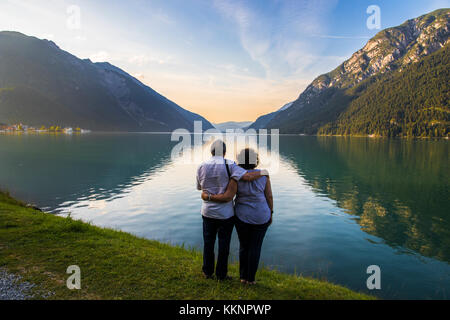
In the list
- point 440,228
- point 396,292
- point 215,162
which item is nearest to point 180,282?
point 215,162

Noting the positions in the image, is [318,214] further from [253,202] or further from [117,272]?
[117,272]

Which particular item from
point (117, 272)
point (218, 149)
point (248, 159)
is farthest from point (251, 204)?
point (117, 272)

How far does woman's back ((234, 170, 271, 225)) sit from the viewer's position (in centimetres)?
592

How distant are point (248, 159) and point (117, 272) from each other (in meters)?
4.71

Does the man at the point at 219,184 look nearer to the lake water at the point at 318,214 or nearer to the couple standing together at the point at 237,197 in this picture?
the couple standing together at the point at 237,197

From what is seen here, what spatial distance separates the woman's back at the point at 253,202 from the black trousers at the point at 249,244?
161 mm

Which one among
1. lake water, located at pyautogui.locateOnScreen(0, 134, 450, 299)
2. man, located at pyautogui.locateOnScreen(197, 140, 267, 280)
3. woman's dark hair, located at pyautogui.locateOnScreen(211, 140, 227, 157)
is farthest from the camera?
lake water, located at pyautogui.locateOnScreen(0, 134, 450, 299)

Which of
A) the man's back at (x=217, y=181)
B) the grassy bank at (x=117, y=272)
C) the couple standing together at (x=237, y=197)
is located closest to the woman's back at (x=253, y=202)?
the couple standing together at (x=237, y=197)

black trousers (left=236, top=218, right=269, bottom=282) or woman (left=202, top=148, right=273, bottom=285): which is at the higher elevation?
woman (left=202, top=148, right=273, bottom=285)

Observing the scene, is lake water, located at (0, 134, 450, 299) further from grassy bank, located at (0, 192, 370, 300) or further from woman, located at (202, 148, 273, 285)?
woman, located at (202, 148, 273, 285)

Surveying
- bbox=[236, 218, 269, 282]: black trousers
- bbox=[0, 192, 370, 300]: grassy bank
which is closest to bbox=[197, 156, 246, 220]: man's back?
bbox=[236, 218, 269, 282]: black trousers

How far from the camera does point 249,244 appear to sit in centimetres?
622

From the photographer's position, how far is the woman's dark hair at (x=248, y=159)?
5.96m

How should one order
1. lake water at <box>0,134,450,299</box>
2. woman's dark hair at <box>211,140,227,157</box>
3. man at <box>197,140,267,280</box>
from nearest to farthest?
man at <box>197,140,267,280</box>, woman's dark hair at <box>211,140,227,157</box>, lake water at <box>0,134,450,299</box>
